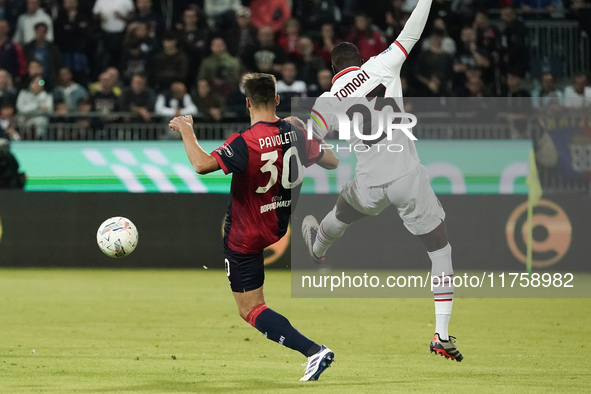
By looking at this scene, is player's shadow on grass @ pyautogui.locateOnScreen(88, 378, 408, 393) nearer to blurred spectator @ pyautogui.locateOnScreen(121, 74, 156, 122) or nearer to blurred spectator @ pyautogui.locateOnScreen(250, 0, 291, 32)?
blurred spectator @ pyautogui.locateOnScreen(121, 74, 156, 122)

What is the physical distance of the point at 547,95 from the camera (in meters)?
15.4

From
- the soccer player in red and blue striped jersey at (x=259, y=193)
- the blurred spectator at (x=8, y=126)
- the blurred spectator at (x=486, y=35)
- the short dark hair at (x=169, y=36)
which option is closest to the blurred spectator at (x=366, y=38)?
the blurred spectator at (x=486, y=35)

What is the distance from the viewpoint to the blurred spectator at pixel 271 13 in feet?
57.3

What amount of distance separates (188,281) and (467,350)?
6.55m

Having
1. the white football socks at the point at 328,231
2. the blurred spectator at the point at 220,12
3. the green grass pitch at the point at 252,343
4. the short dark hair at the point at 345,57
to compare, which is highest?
the short dark hair at the point at 345,57

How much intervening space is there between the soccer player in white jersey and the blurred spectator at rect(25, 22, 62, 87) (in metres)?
10.4

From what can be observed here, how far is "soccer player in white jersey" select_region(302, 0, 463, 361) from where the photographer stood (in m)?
7.66

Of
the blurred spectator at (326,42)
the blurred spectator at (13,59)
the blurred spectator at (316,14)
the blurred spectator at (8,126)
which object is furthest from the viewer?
the blurred spectator at (316,14)

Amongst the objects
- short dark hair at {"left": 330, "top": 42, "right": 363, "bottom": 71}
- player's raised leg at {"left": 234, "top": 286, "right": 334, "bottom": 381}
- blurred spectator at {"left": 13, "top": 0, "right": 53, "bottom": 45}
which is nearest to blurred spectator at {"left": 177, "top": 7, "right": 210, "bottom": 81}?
blurred spectator at {"left": 13, "top": 0, "right": 53, "bottom": 45}

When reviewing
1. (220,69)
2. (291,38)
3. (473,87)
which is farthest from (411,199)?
(291,38)

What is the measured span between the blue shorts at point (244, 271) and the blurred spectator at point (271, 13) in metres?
11.3

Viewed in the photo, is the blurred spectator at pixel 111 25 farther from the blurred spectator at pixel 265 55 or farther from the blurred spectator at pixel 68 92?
the blurred spectator at pixel 265 55

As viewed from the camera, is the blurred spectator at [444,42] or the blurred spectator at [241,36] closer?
the blurred spectator at [444,42]

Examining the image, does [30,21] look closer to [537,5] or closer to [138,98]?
[138,98]
